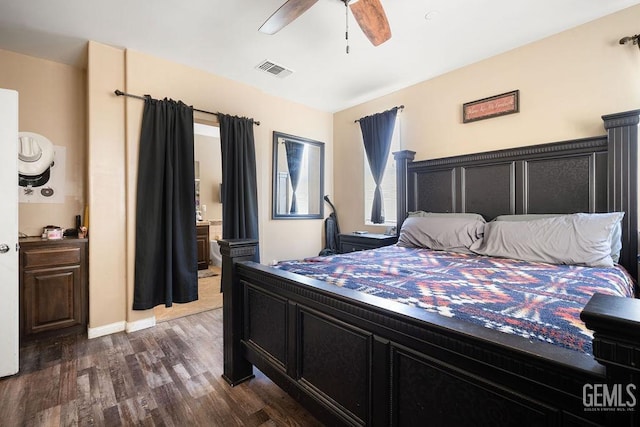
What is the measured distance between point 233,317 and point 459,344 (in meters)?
1.52

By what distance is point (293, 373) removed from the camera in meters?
1.57

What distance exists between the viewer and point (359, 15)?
198cm

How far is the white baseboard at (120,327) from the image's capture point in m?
2.73

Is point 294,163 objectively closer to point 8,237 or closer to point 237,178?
point 237,178

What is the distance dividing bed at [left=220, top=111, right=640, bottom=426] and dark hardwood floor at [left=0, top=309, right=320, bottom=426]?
21cm

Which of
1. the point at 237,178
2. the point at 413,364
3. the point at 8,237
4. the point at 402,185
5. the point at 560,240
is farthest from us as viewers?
the point at 402,185

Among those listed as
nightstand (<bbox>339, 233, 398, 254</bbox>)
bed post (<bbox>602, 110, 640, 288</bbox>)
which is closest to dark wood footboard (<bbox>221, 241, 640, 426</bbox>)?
nightstand (<bbox>339, 233, 398, 254</bbox>)

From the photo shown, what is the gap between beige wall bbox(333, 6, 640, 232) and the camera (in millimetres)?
2377

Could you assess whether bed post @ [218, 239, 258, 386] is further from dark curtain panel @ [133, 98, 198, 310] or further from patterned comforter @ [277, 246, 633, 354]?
dark curtain panel @ [133, 98, 198, 310]

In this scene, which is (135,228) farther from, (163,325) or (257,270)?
(257,270)

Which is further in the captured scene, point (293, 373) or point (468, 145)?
point (468, 145)

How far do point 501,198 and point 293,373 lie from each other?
8.33 ft

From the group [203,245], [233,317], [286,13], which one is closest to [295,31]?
[286,13]

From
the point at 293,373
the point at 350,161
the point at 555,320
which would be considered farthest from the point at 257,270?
the point at 350,161
